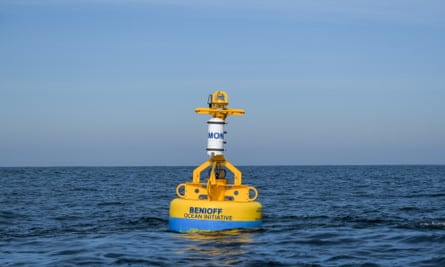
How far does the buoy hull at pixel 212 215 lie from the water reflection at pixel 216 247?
206 mm

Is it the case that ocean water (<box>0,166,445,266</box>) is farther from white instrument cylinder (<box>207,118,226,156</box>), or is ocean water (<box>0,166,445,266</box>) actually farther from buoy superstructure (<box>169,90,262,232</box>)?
white instrument cylinder (<box>207,118,226,156</box>)

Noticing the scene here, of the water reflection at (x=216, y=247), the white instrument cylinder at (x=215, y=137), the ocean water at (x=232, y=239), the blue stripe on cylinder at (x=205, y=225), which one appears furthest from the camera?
the white instrument cylinder at (x=215, y=137)

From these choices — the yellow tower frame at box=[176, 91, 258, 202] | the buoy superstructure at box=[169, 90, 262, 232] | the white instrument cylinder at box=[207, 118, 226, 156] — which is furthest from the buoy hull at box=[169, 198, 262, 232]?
the white instrument cylinder at box=[207, 118, 226, 156]

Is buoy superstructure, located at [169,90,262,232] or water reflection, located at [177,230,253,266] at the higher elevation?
buoy superstructure, located at [169,90,262,232]

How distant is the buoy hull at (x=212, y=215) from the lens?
55.5ft

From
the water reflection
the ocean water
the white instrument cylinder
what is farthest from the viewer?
the white instrument cylinder

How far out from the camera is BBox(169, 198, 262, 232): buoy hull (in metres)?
16.9

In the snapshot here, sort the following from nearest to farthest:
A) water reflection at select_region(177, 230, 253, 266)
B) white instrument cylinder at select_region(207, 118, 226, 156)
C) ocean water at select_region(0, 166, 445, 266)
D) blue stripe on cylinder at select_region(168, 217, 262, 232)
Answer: water reflection at select_region(177, 230, 253, 266) < ocean water at select_region(0, 166, 445, 266) < blue stripe on cylinder at select_region(168, 217, 262, 232) < white instrument cylinder at select_region(207, 118, 226, 156)

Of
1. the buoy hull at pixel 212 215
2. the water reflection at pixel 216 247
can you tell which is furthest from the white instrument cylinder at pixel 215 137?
the water reflection at pixel 216 247

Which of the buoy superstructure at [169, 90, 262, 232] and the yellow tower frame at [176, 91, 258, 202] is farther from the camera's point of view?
the yellow tower frame at [176, 91, 258, 202]

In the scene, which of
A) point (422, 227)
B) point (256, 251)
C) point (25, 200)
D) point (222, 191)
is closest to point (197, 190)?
point (222, 191)

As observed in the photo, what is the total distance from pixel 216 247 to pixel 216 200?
3.12 m

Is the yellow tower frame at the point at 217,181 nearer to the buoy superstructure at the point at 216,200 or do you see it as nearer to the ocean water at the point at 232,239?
the buoy superstructure at the point at 216,200

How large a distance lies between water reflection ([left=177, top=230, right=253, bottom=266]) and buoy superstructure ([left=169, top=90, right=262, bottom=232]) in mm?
286
